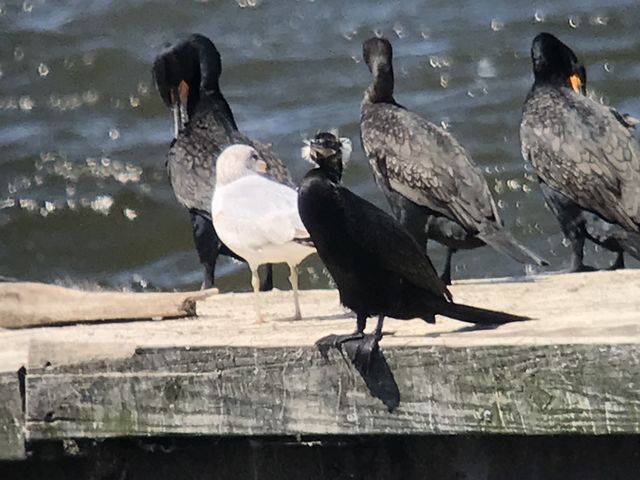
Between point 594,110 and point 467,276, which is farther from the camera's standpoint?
point 467,276

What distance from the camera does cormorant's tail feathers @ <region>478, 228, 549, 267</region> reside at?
6.02 metres

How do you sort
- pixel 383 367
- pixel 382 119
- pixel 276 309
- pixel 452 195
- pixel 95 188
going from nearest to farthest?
pixel 383 367
pixel 276 309
pixel 452 195
pixel 382 119
pixel 95 188

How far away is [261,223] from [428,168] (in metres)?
1.89

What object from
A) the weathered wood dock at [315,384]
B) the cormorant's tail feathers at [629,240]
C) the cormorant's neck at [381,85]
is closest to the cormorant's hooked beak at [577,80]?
the cormorant's tail feathers at [629,240]

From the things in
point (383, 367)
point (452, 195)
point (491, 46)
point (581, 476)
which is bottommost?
point (581, 476)

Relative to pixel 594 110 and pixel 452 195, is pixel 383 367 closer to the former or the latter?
pixel 452 195

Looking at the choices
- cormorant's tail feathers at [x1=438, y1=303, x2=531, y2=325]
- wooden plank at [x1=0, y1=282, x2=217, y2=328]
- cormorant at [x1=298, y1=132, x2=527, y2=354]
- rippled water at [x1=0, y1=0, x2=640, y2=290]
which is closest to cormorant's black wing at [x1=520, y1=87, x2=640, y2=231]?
rippled water at [x1=0, y1=0, x2=640, y2=290]

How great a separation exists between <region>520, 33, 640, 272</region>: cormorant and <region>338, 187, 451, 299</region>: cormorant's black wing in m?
2.82

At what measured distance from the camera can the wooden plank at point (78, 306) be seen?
4.78 metres

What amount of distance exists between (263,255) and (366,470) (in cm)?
78

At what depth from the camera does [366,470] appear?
4.12m

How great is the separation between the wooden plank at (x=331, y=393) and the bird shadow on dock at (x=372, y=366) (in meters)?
0.02

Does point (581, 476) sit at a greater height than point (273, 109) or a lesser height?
lesser

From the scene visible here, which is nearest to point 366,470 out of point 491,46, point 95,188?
point 95,188
